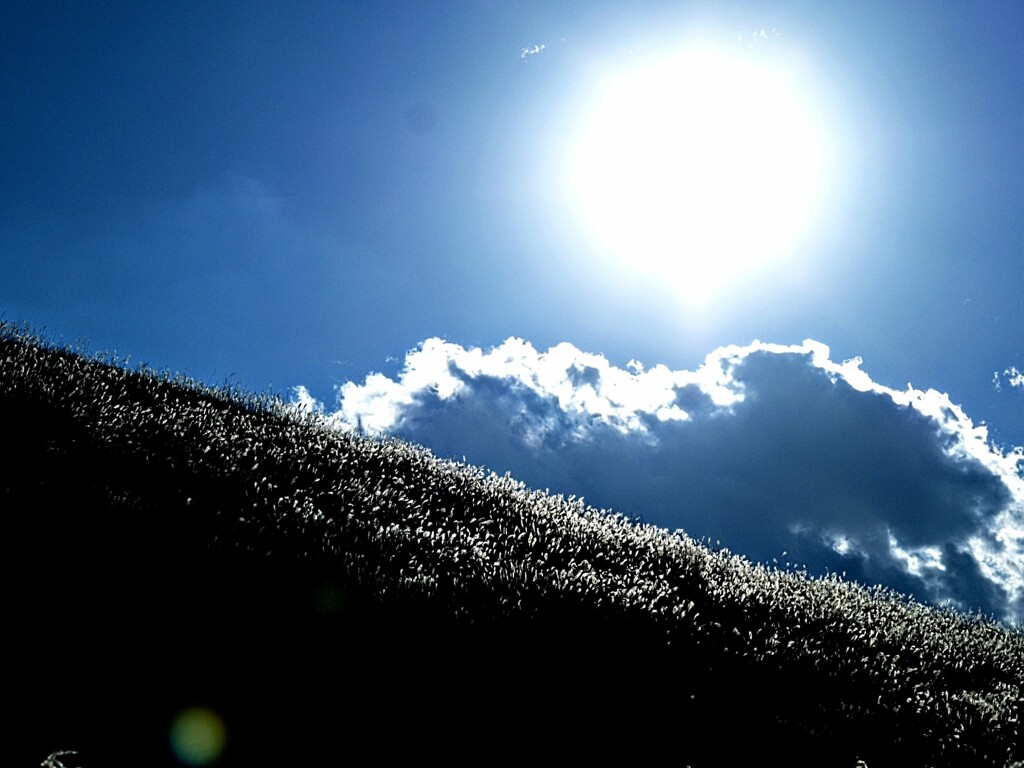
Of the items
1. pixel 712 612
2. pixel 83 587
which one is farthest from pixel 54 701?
pixel 712 612

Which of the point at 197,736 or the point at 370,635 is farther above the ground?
the point at 370,635

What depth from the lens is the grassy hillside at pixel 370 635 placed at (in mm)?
4211

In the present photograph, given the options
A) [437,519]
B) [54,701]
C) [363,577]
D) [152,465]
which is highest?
[437,519]

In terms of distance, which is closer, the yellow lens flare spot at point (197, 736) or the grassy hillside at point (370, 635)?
the yellow lens flare spot at point (197, 736)

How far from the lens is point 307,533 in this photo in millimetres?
6461

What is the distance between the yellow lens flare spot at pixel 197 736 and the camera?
3.71 metres

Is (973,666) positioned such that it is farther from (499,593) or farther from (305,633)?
(305,633)

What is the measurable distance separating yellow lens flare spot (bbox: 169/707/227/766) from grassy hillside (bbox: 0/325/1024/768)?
0.27 feet

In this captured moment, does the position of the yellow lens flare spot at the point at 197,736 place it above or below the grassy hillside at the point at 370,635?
below

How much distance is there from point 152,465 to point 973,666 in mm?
11672

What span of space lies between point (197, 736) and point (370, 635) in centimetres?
149

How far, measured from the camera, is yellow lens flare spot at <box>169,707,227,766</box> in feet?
12.2

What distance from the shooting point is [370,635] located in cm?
515

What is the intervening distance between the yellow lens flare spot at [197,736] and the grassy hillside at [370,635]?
82 millimetres
